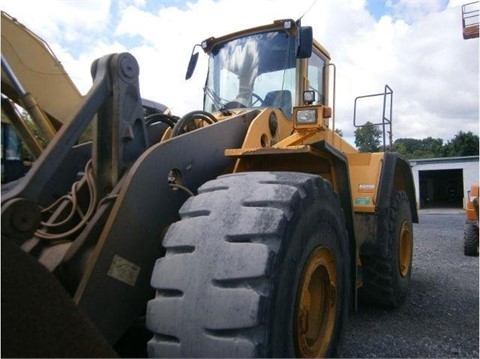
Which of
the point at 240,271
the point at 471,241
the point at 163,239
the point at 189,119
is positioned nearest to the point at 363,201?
the point at 189,119

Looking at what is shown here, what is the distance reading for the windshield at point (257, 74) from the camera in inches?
160

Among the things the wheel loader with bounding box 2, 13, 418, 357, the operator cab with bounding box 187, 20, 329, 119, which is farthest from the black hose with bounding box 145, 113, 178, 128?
the operator cab with bounding box 187, 20, 329, 119

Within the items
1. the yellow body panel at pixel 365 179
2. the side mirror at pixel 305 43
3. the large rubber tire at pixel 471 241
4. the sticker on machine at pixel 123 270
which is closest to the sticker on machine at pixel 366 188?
the yellow body panel at pixel 365 179

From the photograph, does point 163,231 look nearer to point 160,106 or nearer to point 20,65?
point 20,65

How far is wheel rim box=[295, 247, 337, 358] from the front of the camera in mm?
2488

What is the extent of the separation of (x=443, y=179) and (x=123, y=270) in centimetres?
3880

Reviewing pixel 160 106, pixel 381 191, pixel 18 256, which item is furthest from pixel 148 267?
pixel 381 191

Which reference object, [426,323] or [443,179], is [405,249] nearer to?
[426,323]

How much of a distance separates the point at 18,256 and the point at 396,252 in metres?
3.92

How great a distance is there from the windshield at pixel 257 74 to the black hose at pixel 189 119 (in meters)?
0.89

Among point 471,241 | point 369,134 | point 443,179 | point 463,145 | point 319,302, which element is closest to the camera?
point 319,302

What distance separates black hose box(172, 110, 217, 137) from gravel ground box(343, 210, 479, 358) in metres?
2.00

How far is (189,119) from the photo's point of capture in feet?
10.3

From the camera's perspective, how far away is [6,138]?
253 centimetres
